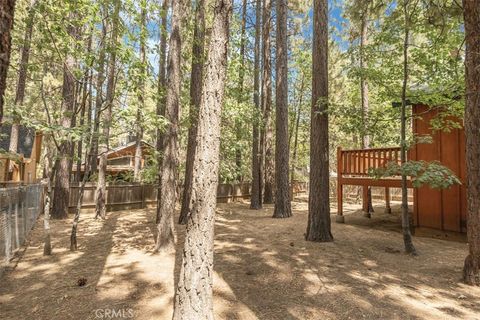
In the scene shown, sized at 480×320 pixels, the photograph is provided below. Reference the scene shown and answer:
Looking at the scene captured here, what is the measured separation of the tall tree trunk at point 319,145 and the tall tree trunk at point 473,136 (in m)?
2.74

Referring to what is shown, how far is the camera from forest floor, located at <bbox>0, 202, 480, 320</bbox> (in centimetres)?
354

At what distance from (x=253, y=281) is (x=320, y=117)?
433 centimetres

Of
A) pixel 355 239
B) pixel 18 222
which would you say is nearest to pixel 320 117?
pixel 355 239

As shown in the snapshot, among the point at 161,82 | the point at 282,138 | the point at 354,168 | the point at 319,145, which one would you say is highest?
the point at 161,82

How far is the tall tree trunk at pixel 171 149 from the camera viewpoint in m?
6.19

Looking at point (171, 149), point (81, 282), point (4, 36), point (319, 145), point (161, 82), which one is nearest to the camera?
point (4, 36)

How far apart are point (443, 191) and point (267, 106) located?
8.72 m

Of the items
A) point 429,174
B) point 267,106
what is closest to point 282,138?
point 267,106

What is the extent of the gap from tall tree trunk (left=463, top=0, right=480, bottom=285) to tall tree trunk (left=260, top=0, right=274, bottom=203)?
9.74 meters

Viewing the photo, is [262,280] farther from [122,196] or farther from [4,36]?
[122,196]

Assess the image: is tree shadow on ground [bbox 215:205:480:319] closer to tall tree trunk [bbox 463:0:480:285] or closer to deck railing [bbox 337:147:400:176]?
tall tree trunk [bbox 463:0:480:285]

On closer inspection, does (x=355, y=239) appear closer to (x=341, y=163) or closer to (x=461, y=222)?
(x=461, y=222)

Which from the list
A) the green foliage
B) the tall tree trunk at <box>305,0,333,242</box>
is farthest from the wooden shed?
the tall tree trunk at <box>305,0,333,242</box>

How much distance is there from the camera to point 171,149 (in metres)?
6.69
